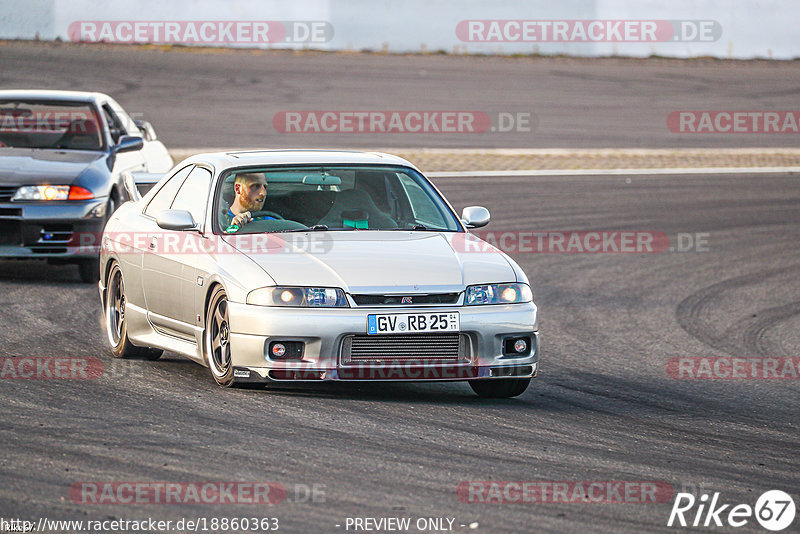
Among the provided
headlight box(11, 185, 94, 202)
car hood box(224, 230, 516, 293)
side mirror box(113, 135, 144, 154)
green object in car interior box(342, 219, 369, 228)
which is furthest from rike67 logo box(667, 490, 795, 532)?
side mirror box(113, 135, 144, 154)

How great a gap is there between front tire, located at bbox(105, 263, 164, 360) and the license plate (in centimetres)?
242

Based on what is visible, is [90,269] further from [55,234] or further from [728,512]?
[728,512]

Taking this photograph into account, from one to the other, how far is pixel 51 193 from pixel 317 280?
6.02 m

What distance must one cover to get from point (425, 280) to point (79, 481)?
→ 8.40ft

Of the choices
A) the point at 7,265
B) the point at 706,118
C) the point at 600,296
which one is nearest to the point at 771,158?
the point at 706,118

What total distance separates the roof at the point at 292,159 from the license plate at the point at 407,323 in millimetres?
1733

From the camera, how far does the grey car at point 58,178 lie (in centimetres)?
1299

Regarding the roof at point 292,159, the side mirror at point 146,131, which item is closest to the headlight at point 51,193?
the side mirror at point 146,131

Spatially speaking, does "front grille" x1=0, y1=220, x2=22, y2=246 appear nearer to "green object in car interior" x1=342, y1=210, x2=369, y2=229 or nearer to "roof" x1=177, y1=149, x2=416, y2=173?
"roof" x1=177, y1=149, x2=416, y2=173

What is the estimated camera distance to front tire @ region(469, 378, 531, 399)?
27.2ft

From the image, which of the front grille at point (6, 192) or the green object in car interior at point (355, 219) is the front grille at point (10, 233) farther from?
the green object in car interior at point (355, 219)

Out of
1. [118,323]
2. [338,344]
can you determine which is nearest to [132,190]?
[118,323]

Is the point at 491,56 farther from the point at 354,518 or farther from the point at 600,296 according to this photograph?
the point at 354,518

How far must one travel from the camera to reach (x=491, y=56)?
41.0 m
